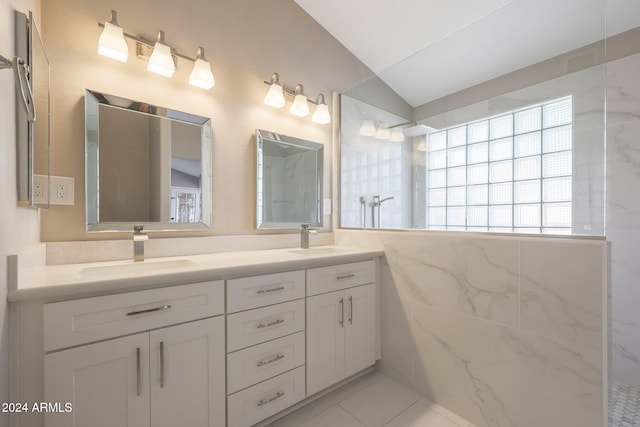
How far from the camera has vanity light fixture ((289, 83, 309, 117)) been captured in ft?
6.60

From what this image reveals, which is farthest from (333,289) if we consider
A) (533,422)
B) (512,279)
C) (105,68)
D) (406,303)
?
(105,68)

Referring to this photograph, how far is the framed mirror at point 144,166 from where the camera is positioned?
1.31 meters

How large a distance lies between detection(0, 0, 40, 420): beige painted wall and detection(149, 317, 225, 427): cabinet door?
14.2 inches

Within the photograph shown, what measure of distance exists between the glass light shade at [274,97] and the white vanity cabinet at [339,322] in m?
1.17

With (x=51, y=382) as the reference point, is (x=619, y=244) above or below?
above

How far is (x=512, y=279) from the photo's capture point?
128 cm

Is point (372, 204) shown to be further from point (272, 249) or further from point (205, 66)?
point (205, 66)

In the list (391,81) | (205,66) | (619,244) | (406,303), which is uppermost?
(391,81)

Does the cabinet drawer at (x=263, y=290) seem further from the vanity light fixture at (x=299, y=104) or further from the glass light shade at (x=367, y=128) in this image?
the glass light shade at (x=367, y=128)

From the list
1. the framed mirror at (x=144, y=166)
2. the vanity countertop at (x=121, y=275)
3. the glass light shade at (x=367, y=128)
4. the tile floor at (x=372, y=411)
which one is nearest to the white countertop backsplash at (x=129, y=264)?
the vanity countertop at (x=121, y=275)

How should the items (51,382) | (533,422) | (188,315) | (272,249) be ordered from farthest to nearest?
(272,249), (533,422), (188,315), (51,382)

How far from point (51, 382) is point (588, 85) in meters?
2.57

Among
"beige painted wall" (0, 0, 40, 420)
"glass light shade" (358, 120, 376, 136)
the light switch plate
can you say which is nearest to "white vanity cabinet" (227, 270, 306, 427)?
"beige painted wall" (0, 0, 40, 420)

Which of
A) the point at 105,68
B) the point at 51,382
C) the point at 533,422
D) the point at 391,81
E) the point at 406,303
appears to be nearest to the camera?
the point at 51,382
